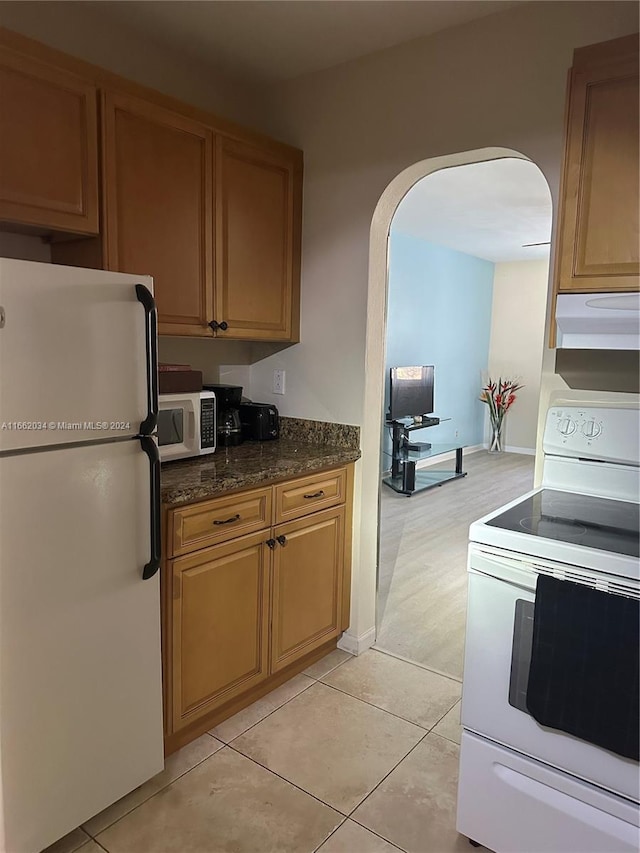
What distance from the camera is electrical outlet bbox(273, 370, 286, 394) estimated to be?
2.96 metres

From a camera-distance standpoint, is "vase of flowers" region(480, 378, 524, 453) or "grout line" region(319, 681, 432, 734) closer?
"grout line" region(319, 681, 432, 734)

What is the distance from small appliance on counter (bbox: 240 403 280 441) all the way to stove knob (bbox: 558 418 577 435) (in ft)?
4.31

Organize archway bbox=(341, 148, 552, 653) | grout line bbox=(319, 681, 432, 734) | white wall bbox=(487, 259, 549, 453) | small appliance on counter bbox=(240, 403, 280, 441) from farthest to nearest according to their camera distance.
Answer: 1. white wall bbox=(487, 259, 549, 453)
2. small appliance on counter bbox=(240, 403, 280, 441)
3. archway bbox=(341, 148, 552, 653)
4. grout line bbox=(319, 681, 432, 734)

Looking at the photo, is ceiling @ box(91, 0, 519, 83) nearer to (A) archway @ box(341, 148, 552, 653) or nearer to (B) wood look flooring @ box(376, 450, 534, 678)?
(A) archway @ box(341, 148, 552, 653)

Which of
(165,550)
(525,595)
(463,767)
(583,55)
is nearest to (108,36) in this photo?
(583,55)

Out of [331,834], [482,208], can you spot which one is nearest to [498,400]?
[482,208]

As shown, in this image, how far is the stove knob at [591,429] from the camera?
78.7 inches

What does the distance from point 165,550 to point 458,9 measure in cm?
217

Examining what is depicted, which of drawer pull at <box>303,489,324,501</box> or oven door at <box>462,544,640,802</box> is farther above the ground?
drawer pull at <box>303,489,324,501</box>

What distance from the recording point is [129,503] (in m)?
1.75

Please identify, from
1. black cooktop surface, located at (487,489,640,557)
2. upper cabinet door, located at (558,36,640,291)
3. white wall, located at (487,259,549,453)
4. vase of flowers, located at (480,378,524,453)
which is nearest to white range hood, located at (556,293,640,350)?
upper cabinet door, located at (558,36,640,291)

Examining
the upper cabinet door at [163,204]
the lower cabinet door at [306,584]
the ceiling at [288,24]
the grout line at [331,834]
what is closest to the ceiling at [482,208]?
the ceiling at [288,24]

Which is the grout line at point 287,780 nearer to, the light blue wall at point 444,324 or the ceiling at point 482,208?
the ceiling at point 482,208

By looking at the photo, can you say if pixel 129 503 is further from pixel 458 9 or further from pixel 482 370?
pixel 482 370
